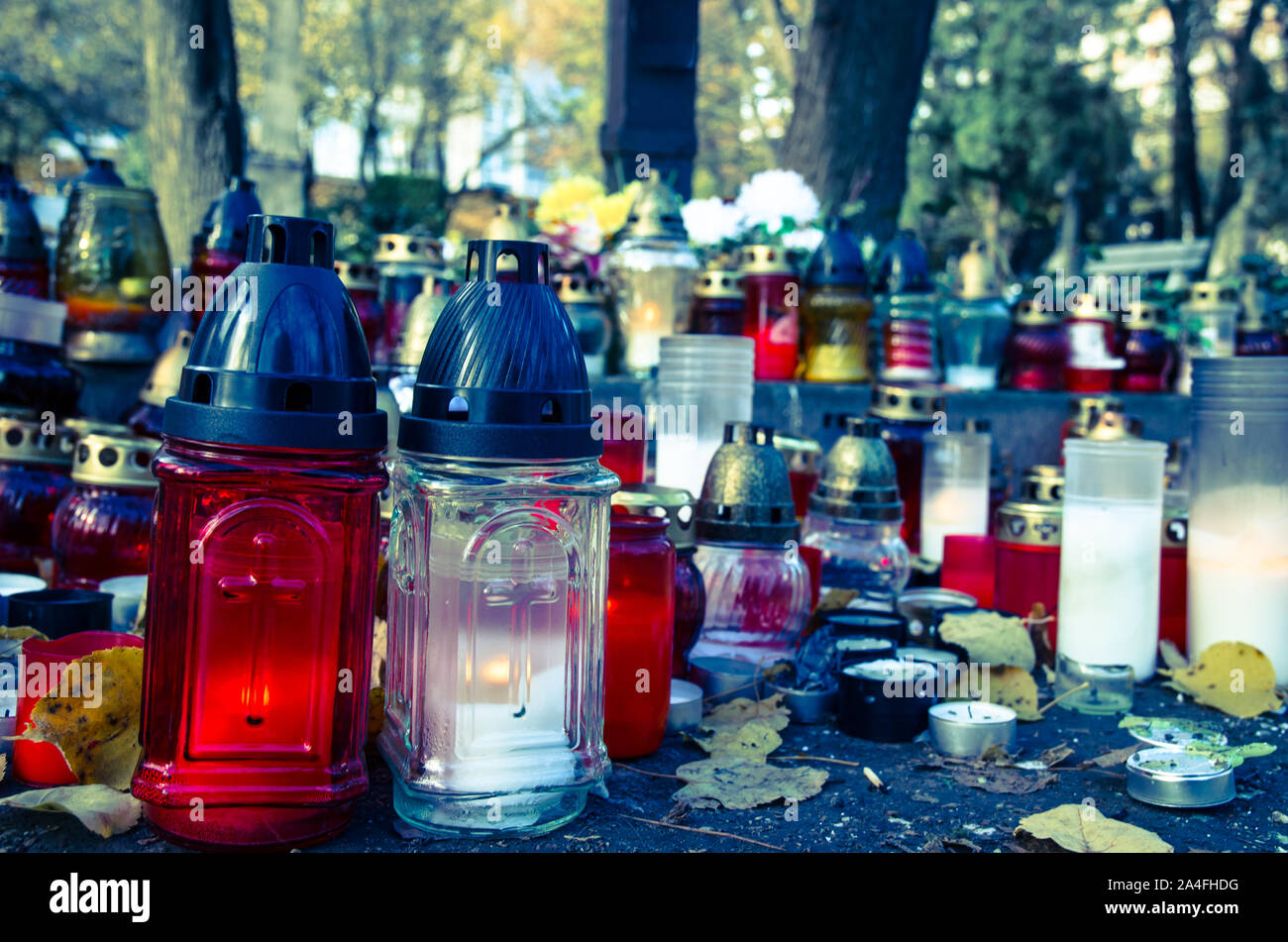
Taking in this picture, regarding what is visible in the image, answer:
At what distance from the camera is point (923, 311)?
13.9 feet

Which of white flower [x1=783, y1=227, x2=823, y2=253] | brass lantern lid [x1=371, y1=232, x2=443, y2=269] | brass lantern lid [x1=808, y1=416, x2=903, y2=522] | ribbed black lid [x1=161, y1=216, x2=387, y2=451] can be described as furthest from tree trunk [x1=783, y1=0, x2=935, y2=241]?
ribbed black lid [x1=161, y1=216, x2=387, y2=451]

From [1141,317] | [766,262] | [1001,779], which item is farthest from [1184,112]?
[1001,779]

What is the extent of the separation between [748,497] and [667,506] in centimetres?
42

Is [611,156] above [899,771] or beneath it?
above

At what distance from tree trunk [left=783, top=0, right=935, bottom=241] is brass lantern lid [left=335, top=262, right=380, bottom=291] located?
3.57 metres

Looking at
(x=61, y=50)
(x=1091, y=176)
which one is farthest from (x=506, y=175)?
(x=1091, y=176)

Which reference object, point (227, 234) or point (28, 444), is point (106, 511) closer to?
point (28, 444)

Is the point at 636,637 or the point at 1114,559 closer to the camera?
the point at 636,637

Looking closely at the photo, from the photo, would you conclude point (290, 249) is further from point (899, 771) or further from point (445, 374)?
point (899, 771)

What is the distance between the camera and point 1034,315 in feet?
14.4

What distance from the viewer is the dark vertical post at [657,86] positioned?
516cm

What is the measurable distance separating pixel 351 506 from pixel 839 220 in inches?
115

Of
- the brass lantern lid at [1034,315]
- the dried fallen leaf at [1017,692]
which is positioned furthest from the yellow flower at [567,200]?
the dried fallen leaf at [1017,692]

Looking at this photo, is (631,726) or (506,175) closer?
(631,726)
